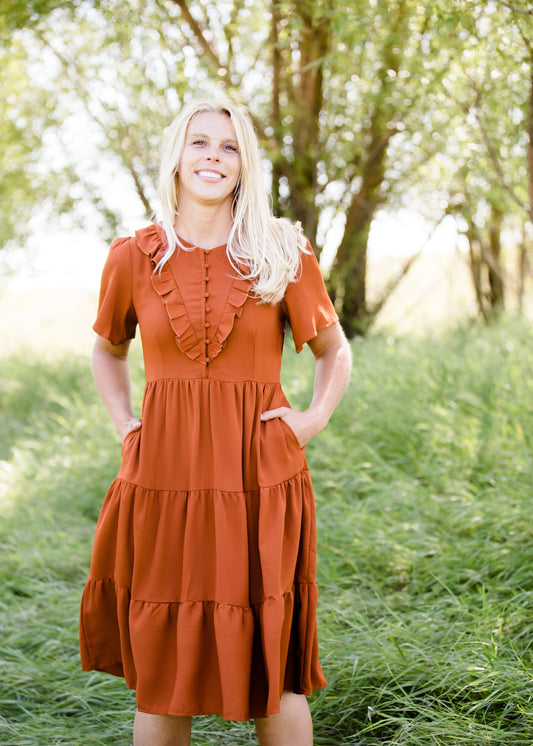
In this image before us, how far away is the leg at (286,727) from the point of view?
1.98 m

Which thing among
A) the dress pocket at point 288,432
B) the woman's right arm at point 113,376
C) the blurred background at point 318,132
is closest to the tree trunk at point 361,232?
the blurred background at point 318,132

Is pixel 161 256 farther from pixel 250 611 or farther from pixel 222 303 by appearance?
pixel 250 611

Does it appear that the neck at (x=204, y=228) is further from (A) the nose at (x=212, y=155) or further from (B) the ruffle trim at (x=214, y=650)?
(B) the ruffle trim at (x=214, y=650)

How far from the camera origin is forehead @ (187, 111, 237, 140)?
213 centimetres

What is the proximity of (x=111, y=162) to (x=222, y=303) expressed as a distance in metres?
6.36

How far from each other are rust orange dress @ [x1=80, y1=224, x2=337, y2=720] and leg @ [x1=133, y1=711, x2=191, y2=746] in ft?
0.36

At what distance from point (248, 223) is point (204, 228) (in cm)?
12

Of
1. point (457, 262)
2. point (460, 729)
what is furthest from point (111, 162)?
point (460, 729)

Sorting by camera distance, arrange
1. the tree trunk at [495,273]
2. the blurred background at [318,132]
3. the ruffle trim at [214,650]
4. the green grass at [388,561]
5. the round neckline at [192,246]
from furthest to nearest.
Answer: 1. the tree trunk at [495,273]
2. the blurred background at [318,132]
3. the green grass at [388,561]
4. the round neckline at [192,246]
5. the ruffle trim at [214,650]

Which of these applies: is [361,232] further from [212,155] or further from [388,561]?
[212,155]

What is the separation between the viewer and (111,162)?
788cm

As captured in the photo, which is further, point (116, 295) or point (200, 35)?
point (200, 35)

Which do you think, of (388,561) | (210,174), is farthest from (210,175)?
(388,561)

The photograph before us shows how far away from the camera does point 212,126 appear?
2143 mm
